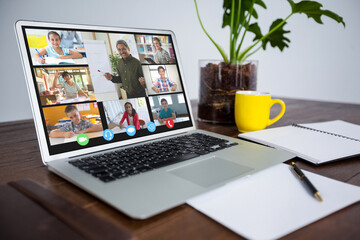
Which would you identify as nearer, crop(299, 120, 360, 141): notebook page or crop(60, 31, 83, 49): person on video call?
crop(60, 31, 83, 49): person on video call

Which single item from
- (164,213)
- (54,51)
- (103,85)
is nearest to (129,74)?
(103,85)

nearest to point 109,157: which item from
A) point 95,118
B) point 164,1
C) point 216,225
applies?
point 95,118

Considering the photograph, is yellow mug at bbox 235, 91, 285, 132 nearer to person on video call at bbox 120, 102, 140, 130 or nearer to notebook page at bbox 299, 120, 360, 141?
notebook page at bbox 299, 120, 360, 141

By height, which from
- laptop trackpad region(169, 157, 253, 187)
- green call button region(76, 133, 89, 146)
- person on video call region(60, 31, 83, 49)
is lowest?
laptop trackpad region(169, 157, 253, 187)

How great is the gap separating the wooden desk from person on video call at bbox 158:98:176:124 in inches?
6.9

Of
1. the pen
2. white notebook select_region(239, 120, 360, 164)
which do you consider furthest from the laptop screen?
the pen

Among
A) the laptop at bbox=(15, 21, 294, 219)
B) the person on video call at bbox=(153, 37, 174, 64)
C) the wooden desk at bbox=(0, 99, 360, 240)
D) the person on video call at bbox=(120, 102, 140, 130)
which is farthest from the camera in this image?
the person on video call at bbox=(153, 37, 174, 64)

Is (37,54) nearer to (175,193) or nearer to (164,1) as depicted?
(175,193)

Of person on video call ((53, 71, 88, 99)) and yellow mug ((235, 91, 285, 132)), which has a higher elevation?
person on video call ((53, 71, 88, 99))

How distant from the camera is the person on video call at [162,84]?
81cm

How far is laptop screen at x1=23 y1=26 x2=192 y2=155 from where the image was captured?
2.04ft

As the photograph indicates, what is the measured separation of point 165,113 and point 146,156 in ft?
0.79

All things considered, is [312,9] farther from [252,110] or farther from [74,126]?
[74,126]

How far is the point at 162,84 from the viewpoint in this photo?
825mm
